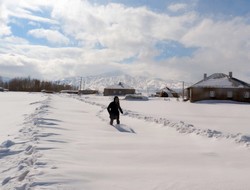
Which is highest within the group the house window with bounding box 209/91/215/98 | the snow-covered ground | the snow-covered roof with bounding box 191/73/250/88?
the snow-covered roof with bounding box 191/73/250/88

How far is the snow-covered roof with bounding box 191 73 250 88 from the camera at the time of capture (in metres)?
56.3

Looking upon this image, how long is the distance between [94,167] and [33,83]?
157m

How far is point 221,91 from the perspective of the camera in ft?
184

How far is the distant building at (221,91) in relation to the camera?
184ft

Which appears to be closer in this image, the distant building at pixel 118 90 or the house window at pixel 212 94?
the house window at pixel 212 94

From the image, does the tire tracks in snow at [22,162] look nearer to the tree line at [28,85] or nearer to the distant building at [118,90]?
the distant building at [118,90]

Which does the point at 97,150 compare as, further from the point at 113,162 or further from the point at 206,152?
the point at 206,152

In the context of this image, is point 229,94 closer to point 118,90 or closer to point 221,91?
point 221,91

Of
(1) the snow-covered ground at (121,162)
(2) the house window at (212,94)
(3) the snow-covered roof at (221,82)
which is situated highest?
(3) the snow-covered roof at (221,82)

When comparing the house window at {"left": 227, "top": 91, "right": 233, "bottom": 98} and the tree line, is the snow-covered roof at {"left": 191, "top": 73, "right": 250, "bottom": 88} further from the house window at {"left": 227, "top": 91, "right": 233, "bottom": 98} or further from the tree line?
the tree line

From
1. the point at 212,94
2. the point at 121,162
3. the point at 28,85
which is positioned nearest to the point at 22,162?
the point at 121,162

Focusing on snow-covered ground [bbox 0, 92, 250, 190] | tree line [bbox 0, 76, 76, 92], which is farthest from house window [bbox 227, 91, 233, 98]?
tree line [bbox 0, 76, 76, 92]

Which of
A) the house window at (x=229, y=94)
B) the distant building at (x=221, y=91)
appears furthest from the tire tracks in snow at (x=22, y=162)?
the house window at (x=229, y=94)

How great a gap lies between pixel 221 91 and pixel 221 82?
194 centimetres
